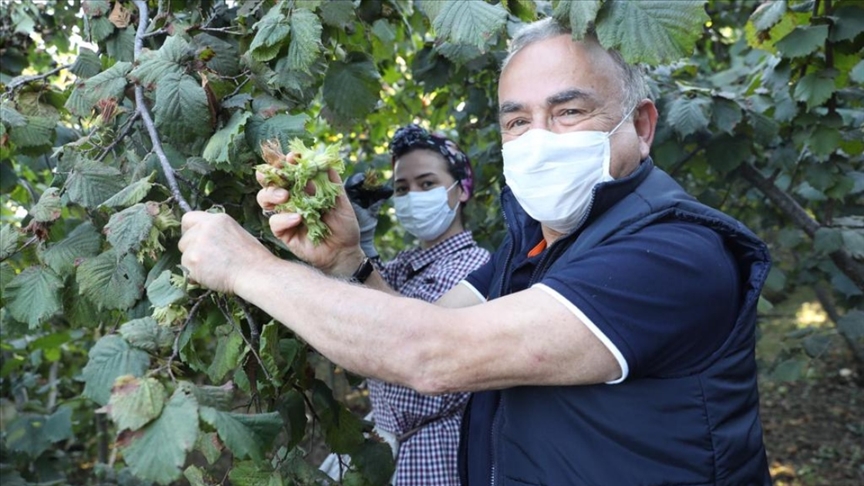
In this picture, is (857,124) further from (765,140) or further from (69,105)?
(69,105)

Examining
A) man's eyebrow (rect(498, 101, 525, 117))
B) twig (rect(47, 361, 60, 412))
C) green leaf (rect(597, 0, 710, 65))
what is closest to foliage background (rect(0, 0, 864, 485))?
green leaf (rect(597, 0, 710, 65))

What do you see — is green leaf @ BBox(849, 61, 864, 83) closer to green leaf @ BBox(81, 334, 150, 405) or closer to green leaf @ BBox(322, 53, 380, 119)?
green leaf @ BBox(322, 53, 380, 119)

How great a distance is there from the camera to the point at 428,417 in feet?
9.43

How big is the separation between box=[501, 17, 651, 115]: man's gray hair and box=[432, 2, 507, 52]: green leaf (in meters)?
0.14

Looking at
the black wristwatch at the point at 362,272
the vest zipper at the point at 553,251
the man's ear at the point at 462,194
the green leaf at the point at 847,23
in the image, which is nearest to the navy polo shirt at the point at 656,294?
the vest zipper at the point at 553,251

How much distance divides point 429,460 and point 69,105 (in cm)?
170

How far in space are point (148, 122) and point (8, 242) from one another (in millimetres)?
498

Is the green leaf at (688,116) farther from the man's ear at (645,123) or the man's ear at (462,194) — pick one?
the man's ear at (645,123)

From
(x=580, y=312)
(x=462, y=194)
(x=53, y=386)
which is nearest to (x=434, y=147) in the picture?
(x=462, y=194)

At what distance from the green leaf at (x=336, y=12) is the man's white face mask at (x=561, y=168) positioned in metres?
0.64

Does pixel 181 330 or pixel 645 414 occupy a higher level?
pixel 181 330

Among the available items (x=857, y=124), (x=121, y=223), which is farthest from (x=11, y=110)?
(x=857, y=124)

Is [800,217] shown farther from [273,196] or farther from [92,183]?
[92,183]

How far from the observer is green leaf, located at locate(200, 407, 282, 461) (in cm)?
144
